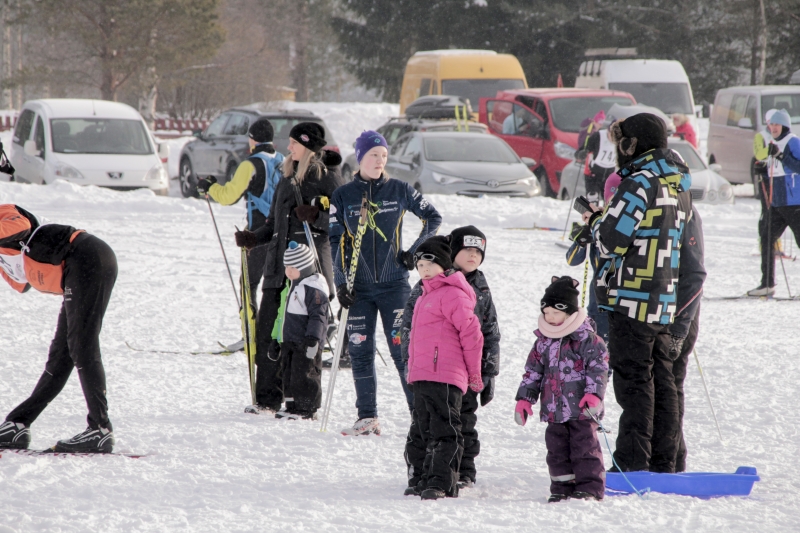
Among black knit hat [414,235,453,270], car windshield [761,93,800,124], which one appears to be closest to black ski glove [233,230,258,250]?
black knit hat [414,235,453,270]

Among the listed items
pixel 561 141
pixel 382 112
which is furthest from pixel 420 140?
pixel 382 112

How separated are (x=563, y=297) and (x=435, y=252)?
568 mm

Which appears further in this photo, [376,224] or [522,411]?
[376,224]

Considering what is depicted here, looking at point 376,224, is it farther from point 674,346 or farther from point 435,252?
point 674,346

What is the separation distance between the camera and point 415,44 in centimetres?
3878

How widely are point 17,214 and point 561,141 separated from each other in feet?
43.8

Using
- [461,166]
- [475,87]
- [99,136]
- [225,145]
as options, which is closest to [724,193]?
[461,166]

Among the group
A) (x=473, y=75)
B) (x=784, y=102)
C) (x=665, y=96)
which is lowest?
(x=784, y=102)

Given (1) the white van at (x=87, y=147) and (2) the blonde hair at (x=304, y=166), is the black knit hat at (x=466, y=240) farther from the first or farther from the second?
(1) the white van at (x=87, y=147)

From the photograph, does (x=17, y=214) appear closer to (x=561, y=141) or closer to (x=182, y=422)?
(x=182, y=422)

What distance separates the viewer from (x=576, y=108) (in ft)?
57.5

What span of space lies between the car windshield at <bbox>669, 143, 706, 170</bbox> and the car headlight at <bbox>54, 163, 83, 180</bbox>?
8.99 metres

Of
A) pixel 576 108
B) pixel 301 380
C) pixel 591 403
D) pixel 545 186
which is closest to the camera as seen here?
pixel 591 403

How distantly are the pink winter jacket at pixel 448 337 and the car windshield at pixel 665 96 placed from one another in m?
17.0
